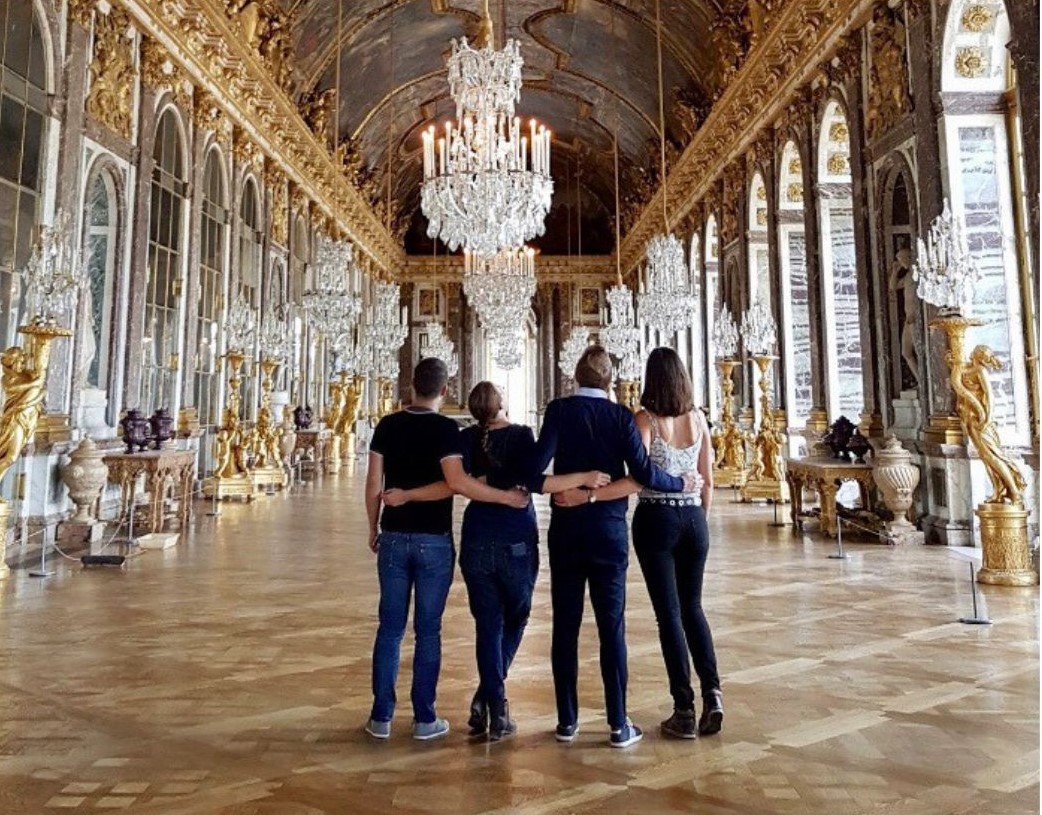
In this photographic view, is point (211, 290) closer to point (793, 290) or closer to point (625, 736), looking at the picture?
point (793, 290)

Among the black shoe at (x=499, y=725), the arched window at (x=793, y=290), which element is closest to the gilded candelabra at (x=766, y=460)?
the arched window at (x=793, y=290)

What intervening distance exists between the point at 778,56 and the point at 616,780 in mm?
11791

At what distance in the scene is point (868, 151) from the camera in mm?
9219

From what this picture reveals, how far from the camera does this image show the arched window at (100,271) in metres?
8.84

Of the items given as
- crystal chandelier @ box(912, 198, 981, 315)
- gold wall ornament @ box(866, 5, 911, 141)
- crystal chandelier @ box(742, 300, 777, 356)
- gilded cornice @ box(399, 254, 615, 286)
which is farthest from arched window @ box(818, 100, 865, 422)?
gilded cornice @ box(399, 254, 615, 286)

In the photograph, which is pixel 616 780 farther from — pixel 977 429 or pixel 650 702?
pixel 977 429

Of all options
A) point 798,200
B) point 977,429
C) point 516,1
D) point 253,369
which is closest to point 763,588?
point 977,429

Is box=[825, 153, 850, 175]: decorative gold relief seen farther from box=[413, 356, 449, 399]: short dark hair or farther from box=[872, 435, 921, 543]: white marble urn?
box=[413, 356, 449, 399]: short dark hair

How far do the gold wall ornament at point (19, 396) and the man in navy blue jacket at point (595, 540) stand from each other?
192 inches

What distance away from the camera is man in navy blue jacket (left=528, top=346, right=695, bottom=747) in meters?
2.64

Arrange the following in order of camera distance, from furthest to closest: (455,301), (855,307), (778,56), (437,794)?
(455,301)
(778,56)
(855,307)
(437,794)

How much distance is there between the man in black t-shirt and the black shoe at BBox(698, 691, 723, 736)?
0.96m

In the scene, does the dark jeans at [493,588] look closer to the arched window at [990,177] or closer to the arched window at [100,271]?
the arched window at [990,177]

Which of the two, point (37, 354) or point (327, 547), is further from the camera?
point (327, 547)
